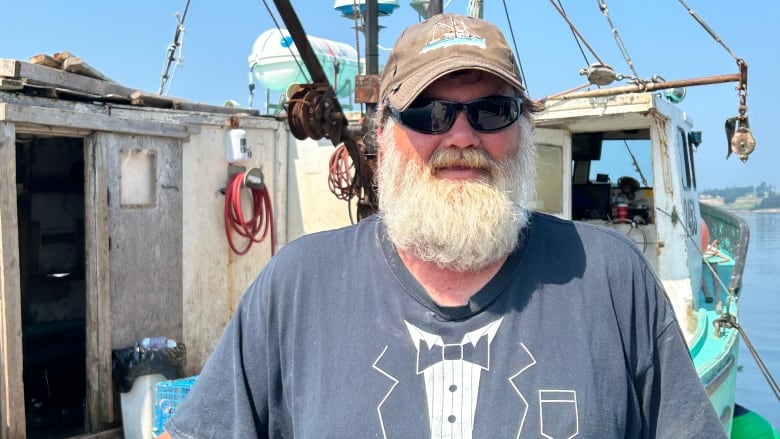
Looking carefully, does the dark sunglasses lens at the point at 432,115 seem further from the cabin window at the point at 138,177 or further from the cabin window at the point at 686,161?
the cabin window at the point at 686,161

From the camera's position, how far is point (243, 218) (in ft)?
24.9

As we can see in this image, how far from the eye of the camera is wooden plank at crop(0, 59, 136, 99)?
17.9 feet

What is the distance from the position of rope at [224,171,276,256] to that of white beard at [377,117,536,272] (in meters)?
5.81

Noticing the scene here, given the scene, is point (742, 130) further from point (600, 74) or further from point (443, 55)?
point (443, 55)

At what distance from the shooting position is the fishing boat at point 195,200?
551 centimetres

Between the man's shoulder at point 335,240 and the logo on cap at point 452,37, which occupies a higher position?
the logo on cap at point 452,37

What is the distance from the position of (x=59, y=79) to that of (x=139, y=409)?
2762 millimetres

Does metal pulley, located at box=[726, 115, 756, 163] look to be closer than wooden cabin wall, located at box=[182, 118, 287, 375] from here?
Yes

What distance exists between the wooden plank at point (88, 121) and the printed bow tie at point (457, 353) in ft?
14.9

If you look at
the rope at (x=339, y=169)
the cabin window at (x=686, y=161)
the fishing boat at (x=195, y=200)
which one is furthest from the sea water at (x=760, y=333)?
the rope at (x=339, y=169)

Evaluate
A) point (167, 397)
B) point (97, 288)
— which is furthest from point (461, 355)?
point (97, 288)

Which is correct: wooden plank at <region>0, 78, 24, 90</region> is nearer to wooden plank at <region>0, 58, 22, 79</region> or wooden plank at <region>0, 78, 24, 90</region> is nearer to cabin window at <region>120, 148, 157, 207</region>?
wooden plank at <region>0, 58, 22, 79</region>

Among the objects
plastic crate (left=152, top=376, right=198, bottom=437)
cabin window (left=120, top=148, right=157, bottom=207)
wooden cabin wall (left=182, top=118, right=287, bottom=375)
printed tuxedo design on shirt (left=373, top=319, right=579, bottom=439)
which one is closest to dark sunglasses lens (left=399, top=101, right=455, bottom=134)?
printed tuxedo design on shirt (left=373, top=319, right=579, bottom=439)

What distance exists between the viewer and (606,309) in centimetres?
162
